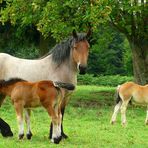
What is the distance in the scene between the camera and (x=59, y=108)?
393 inches

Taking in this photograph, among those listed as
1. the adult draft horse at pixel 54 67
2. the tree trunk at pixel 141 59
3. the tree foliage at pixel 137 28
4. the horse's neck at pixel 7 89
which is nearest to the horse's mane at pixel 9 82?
the horse's neck at pixel 7 89

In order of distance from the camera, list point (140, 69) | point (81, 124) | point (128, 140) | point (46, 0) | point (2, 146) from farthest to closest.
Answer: point (140, 69)
point (46, 0)
point (81, 124)
point (128, 140)
point (2, 146)

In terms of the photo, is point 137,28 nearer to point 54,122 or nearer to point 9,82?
point 9,82

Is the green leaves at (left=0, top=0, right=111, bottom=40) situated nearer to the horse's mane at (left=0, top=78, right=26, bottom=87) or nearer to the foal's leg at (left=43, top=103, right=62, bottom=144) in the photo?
the horse's mane at (left=0, top=78, right=26, bottom=87)

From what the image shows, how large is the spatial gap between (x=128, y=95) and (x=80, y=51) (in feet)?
14.8

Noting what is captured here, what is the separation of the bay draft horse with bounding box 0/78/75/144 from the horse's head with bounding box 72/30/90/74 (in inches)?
20.3

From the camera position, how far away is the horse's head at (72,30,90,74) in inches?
379

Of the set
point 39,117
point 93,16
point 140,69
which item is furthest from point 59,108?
point 140,69

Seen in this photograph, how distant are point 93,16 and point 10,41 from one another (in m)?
14.3

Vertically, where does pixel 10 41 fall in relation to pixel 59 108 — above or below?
above

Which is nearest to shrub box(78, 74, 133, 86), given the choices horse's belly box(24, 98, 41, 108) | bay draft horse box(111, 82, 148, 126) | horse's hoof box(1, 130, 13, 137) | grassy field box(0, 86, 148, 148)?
grassy field box(0, 86, 148, 148)

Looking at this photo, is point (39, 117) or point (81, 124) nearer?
point (81, 124)

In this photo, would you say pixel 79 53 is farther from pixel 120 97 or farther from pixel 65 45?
pixel 120 97

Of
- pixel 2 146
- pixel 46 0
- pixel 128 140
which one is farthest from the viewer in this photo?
pixel 46 0
